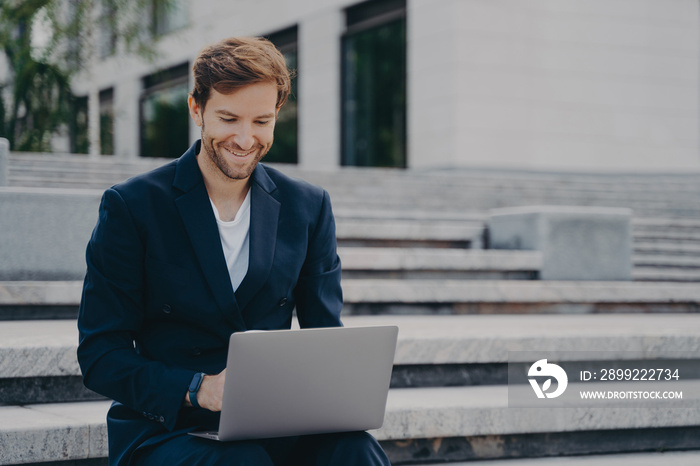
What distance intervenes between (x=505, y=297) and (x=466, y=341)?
5.49ft

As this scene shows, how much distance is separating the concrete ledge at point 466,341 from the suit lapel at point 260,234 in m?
1.40

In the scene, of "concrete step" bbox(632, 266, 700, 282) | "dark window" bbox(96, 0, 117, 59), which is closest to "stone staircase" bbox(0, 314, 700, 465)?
"concrete step" bbox(632, 266, 700, 282)

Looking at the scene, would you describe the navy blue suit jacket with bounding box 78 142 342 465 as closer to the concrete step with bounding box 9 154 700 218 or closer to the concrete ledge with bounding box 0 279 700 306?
the concrete ledge with bounding box 0 279 700 306

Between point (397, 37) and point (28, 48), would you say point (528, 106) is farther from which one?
point (28, 48)

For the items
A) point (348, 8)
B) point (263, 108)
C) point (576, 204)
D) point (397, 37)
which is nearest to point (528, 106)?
point (397, 37)

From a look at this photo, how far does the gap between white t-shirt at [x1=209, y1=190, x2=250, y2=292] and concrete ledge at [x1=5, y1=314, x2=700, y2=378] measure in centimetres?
134

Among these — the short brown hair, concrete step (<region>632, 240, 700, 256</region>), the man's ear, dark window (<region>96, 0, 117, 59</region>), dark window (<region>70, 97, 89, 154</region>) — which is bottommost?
concrete step (<region>632, 240, 700, 256</region>)

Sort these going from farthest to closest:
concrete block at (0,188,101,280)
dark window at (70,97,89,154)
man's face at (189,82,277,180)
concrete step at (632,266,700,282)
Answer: dark window at (70,97,89,154) < concrete step at (632,266,700,282) < concrete block at (0,188,101,280) < man's face at (189,82,277,180)

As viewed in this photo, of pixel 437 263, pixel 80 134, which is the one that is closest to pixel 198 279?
pixel 437 263

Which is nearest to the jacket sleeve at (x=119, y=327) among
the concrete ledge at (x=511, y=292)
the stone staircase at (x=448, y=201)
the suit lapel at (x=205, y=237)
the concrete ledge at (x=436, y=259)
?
the suit lapel at (x=205, y=237)

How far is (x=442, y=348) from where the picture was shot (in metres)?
3.93

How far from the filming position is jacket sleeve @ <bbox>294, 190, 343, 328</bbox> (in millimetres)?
2482

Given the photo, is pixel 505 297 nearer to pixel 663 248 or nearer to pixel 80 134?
pixel 663 248

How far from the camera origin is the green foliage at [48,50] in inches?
456
